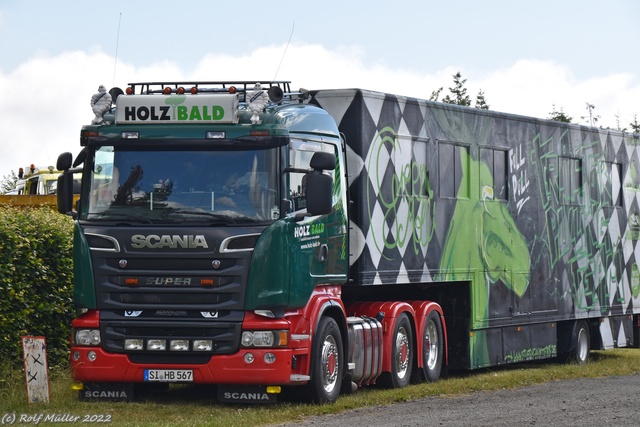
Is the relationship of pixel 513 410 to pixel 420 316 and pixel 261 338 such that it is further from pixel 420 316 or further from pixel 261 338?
pixel 420 316

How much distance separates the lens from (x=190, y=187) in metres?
13.3

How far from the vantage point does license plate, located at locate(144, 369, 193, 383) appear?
13359 mm

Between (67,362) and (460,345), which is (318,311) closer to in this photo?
(67,362)

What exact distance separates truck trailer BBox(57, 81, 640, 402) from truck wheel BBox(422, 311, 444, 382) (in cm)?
3

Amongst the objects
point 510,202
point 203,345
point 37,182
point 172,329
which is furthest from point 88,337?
point 37,182

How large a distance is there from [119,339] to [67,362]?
A: 2.97m

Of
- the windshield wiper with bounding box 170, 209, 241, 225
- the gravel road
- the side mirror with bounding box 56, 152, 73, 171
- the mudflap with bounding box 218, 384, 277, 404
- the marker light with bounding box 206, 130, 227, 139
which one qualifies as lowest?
the gravel road

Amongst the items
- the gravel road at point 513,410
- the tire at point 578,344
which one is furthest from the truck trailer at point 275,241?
the tire at point 578,344

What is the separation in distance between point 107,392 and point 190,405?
0.92 m

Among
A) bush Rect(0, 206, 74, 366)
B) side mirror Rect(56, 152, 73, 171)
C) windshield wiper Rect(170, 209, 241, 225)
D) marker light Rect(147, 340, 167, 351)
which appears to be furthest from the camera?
bush Rect(0, 206, 74, 366)

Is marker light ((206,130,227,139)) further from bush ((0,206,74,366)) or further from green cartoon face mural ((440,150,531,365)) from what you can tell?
green cartoon face mural ((440,150,531,365))

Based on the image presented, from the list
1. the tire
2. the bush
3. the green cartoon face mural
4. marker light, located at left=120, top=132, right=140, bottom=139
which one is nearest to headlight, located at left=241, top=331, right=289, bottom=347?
marker light, located at left=120, top=132, right=140, bottom=139

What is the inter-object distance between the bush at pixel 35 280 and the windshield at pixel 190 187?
1.87m

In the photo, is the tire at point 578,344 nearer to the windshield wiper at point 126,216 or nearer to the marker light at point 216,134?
the marker light at point 216,134
